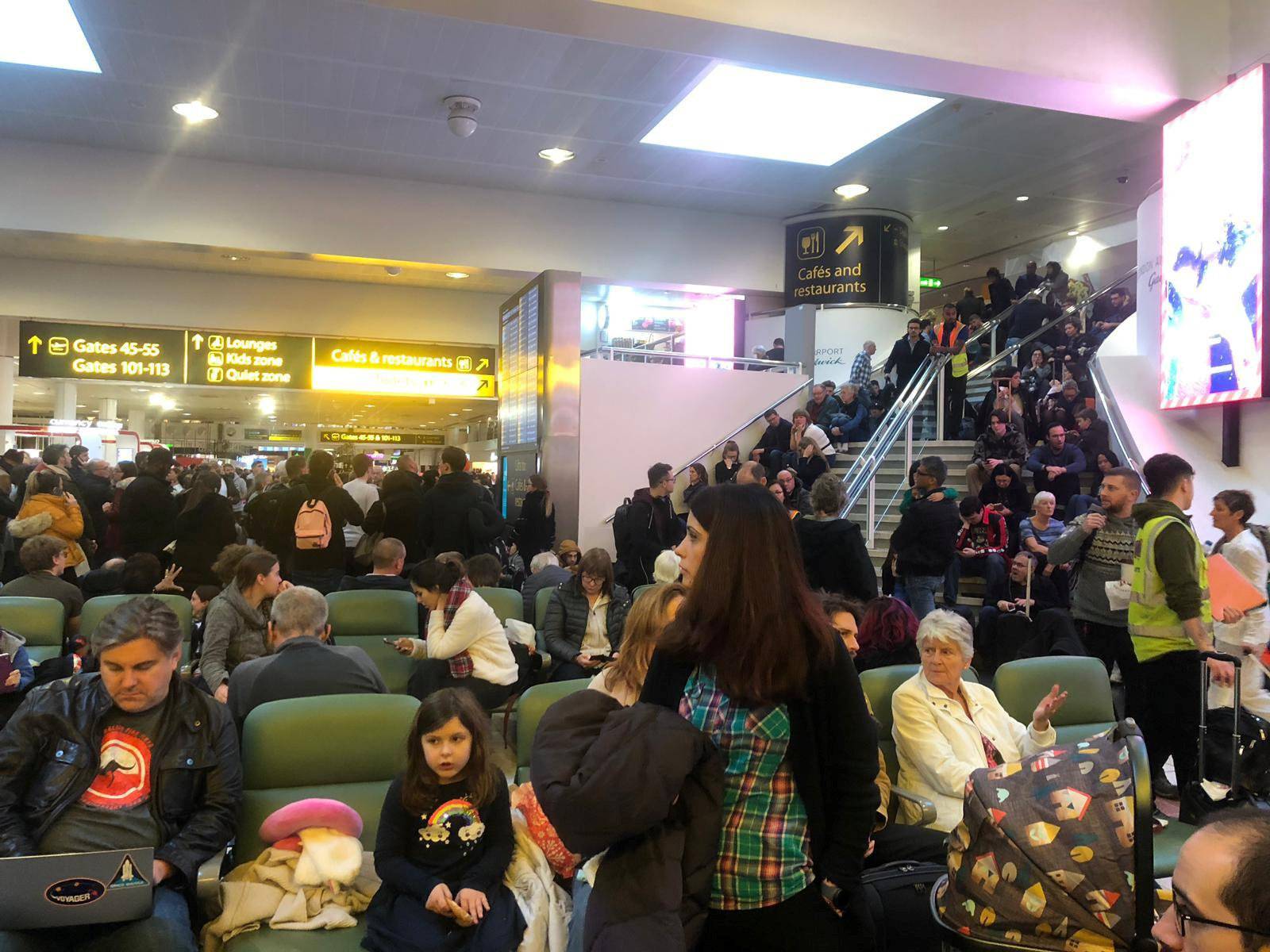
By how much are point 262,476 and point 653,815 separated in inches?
406

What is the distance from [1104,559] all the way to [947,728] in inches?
74.5

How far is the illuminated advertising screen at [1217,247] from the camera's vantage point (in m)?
5.88

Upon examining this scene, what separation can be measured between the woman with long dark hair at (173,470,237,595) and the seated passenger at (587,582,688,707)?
395cm

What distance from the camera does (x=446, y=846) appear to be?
263 cm

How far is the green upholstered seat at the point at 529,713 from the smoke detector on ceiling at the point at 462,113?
6.23 metres

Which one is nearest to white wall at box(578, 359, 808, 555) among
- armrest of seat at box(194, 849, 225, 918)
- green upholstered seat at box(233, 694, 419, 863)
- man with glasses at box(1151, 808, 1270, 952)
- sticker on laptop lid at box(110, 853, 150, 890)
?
green upholstered seat at box(233, 694, 419, 863)

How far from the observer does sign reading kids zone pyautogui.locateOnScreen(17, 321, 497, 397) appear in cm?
1112

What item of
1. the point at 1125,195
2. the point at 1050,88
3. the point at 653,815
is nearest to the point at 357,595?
the point at 653,815

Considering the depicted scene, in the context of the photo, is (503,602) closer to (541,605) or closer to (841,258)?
(541,605)

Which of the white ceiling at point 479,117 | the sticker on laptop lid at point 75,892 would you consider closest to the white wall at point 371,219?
the white ceiling at point 479,117

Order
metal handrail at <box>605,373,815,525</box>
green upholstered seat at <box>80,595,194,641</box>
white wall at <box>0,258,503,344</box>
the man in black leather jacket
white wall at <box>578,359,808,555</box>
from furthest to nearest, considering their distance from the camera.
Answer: white wall at <box>0,258,503,344</box> < metal handrail at <box>605,373,815,525</box> < white wall at <box>578,359,808,555</box> < green upholstered seat at <box>80,595,194,641</box> < the man in black leather jacket

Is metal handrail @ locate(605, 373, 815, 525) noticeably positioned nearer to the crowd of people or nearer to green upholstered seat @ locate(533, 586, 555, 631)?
the crowd of people

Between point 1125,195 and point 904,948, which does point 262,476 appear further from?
point 1125,195

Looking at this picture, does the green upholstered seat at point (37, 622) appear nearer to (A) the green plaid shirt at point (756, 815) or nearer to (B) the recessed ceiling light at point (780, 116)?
(A) the green plaid shirt at point (756, 815)
